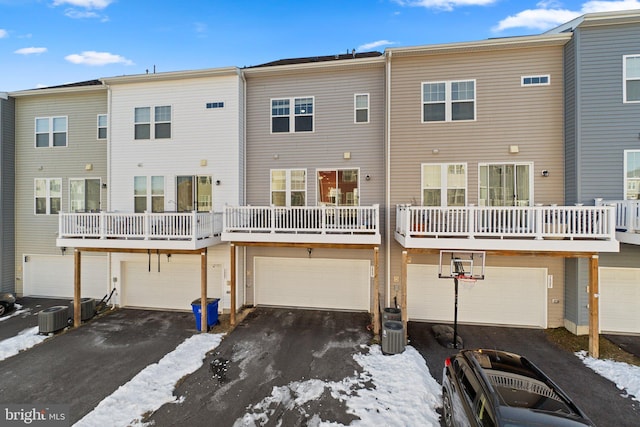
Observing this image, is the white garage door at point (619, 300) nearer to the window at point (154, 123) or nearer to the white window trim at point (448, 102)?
the white window trim at point (448, 102)

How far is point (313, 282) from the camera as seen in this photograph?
1027 centimetres

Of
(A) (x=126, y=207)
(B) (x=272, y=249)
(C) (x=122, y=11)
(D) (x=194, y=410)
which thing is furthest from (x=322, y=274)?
(C) (x=122, y=11)

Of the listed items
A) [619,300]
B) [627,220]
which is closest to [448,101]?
[627,220]

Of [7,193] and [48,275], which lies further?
[48,275]

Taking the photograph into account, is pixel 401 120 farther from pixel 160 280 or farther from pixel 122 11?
pixel 122 11

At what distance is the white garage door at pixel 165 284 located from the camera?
10.5 meters

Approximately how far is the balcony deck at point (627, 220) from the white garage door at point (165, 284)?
12375 mm

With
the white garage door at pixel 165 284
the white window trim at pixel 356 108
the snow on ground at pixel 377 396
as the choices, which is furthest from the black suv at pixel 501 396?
the white garage door at pixel 165 284

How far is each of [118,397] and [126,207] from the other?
24.2ft

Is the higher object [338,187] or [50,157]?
[50,157]

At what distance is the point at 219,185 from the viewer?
10219 mm

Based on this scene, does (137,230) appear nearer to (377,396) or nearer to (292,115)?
(292,115)

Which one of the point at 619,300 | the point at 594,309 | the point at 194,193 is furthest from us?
the point at 194,193

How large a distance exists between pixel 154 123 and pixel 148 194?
2.75 meters
